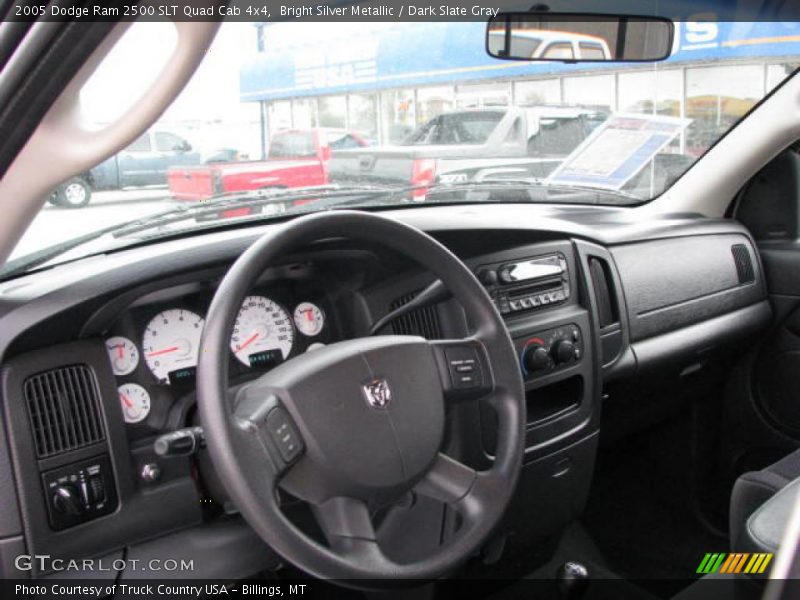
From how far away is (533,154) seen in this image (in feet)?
11.4

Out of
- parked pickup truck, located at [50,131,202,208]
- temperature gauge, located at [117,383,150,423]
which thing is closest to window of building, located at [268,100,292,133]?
parked pickup truck, located at [50,131,202,208]

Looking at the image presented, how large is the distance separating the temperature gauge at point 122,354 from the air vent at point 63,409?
87 millimetres

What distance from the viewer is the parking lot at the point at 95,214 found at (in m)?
1.75

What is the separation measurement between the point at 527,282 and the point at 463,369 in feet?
2.44

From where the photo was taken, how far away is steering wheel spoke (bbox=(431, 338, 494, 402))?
173 centimetres

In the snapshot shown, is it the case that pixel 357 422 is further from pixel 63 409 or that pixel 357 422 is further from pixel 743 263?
pixel 743 263

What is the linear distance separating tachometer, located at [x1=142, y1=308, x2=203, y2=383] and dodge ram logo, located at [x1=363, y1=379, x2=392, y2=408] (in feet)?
1.56

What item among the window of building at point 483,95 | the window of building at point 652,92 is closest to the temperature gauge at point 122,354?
the window of building at point 483,95

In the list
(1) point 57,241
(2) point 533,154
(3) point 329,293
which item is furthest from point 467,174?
(1) point 57,241

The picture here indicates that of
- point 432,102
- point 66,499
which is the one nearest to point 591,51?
point 432,102

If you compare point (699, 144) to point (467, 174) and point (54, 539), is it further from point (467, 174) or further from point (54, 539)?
point (54, 539)

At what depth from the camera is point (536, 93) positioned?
402cm

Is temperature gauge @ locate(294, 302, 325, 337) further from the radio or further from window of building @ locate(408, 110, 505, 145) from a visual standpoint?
window of building @ locate(408, 110, 505, 145)

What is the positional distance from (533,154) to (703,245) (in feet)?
2.62
